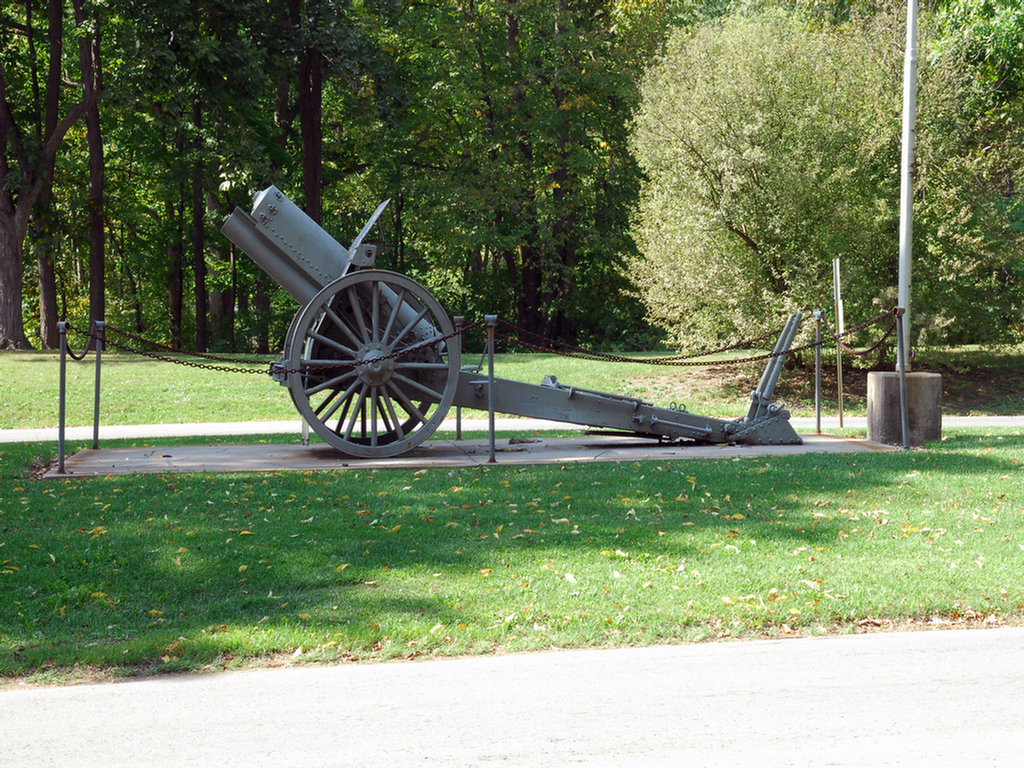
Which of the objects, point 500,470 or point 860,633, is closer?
point 860,633

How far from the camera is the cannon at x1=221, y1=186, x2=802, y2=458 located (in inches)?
381

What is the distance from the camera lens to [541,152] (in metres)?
32.1

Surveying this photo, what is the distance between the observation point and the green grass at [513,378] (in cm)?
1717

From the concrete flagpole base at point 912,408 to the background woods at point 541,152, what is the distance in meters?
9.31

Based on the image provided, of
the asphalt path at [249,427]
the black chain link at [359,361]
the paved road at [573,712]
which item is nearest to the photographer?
→ the paved road at [573,712]

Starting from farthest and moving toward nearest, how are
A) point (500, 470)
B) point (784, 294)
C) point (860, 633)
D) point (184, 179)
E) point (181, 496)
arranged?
point (184, 179), point (784, 294), point (500, 470), point (181, 496), point (860, 633)

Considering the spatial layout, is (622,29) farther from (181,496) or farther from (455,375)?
(181,496)

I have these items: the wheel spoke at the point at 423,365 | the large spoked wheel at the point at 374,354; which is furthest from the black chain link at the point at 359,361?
the wheel spoke at the point at 423,365

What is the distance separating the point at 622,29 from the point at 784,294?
14.3m

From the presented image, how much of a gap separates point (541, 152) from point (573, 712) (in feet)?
96.1

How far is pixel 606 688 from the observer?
14.3 feet

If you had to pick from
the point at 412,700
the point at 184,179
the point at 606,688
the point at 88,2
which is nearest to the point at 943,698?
the point at 606,688

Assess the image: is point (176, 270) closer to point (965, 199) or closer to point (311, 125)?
point (311, 125)

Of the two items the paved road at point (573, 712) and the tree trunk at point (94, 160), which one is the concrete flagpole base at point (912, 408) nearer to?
the paved road at point (573, 712)
